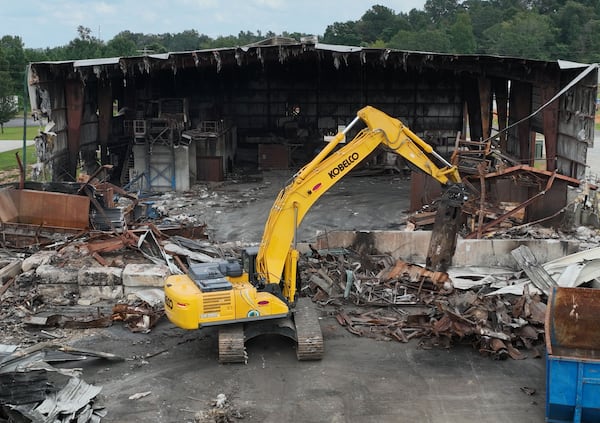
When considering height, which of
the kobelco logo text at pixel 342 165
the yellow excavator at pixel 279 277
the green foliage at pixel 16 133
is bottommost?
the green foliage at pixel 16 133

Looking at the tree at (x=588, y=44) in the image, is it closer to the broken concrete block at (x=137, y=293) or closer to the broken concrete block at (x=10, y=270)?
the broken concrete block at (x=137, y=293)

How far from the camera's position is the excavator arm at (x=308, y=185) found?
1299cm

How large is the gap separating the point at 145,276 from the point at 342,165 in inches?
194

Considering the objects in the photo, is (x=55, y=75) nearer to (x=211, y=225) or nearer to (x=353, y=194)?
(x=211, y=225)

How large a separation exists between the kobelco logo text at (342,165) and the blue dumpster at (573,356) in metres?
4.09

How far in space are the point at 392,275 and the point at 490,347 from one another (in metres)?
4.00

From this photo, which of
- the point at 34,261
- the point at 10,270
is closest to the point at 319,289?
the point at 34,261

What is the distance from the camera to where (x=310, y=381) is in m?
11.9

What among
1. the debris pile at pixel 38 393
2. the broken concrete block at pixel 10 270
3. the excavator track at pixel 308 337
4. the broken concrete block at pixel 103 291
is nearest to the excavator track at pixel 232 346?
the excavator track at pixel 308 337

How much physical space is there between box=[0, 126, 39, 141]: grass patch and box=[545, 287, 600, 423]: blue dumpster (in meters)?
46.8

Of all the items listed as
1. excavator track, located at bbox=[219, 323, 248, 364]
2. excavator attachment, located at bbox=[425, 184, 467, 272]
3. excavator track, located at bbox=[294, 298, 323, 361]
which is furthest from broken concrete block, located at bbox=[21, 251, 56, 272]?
excavator attachment, located at bbox=[425, 184, 467, 272]

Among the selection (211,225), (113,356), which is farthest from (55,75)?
(113,356)

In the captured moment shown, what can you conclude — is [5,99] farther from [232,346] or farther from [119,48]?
[232,346]

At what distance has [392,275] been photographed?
1645 cm
